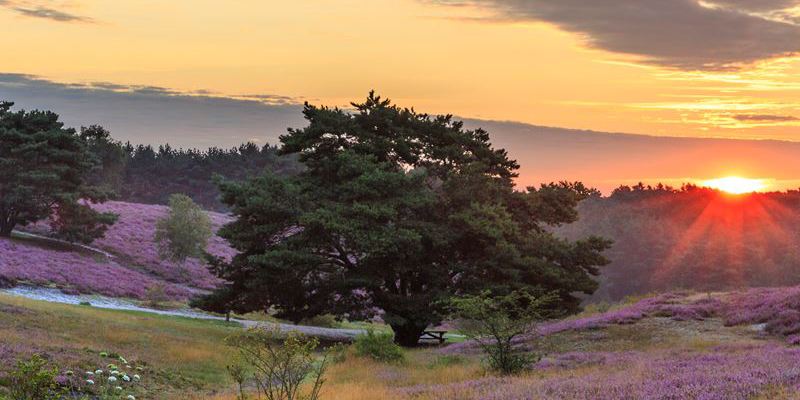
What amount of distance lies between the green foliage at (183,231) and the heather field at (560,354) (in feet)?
75.2

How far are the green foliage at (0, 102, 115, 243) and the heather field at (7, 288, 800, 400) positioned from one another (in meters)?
25.0

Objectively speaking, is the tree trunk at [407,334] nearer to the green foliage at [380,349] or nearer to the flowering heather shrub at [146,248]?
the green foliage at [380,349]

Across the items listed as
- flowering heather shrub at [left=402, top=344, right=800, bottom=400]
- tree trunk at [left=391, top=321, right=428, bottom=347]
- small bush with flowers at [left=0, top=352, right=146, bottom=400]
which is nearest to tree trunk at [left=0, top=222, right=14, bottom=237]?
tree trunk at [left=391, top=321, right=428, bottom=347]

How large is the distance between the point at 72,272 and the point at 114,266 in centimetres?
563

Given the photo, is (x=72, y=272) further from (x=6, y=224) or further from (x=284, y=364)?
(x=284, y=364)

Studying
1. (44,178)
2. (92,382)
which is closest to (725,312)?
(92,382)

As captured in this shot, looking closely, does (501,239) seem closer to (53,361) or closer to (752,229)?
(53,361)

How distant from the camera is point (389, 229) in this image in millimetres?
31172

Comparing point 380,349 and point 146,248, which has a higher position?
point 380,349

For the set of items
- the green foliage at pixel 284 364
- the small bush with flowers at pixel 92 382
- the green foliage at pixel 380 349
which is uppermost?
the green foliage at pixel 284 364

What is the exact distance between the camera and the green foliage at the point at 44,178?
179 ft

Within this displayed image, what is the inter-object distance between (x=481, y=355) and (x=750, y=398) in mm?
15120

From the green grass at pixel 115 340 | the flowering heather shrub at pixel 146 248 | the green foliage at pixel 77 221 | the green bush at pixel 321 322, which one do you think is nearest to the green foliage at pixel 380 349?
the green grass at pixel 115 340

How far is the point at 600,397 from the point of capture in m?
11.6
